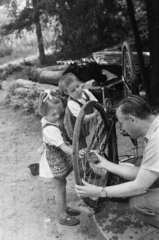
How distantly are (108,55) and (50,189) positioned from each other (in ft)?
15.8

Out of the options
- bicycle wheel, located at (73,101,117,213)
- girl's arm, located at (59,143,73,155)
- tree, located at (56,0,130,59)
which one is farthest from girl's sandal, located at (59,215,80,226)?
tree, located at (56,0,130,59)

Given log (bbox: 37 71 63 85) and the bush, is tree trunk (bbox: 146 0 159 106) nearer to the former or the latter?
log (bbox: 37 71 63 85)

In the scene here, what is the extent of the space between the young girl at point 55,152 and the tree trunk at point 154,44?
3485mm

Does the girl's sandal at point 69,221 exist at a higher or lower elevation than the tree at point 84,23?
lower

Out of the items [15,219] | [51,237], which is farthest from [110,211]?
[15,219]

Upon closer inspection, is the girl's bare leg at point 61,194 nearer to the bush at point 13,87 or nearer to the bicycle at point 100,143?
the bicycle at point 100,143

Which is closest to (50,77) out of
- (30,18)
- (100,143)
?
(30,18)

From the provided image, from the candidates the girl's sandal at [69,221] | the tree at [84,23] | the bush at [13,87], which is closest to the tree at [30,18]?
the tree at [84,23]

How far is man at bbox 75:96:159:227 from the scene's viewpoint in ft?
6.38

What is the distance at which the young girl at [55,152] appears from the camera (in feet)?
8.50

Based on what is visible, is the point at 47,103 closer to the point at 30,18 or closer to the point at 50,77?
the point at 30,18

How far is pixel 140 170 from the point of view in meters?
1.98

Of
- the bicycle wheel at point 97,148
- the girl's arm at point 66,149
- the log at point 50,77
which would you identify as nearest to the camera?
the bicycle wheel at point 97,148

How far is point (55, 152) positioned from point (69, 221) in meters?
0.75
